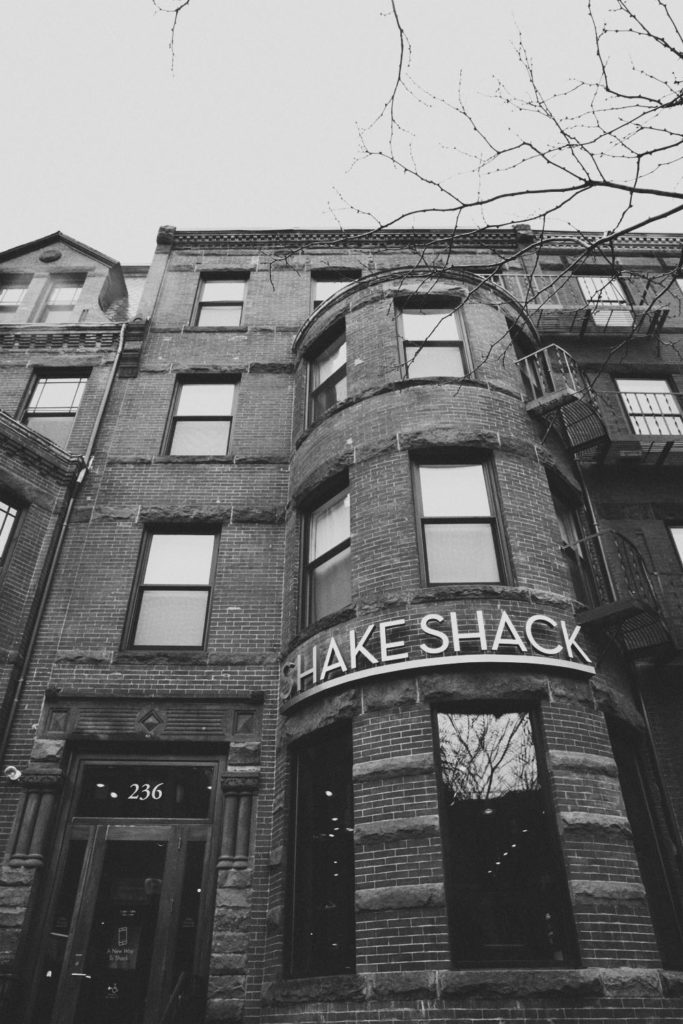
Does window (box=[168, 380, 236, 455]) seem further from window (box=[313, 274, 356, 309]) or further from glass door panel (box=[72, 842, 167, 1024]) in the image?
glass door panel (box=[72, 842, 167, 1024])

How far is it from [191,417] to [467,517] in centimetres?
612

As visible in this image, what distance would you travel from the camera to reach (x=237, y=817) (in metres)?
8.26

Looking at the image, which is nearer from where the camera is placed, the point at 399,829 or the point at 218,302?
the point at 399,829

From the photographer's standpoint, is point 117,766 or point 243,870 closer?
point 243,870

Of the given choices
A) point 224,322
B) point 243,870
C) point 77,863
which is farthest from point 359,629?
point 224,322

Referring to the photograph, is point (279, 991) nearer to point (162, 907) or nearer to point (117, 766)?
point (162, 907)

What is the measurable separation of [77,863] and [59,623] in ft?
10.9

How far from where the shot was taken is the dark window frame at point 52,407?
1280 centimetres

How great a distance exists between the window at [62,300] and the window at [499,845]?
1242 centimetres

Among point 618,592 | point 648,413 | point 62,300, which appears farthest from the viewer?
point 62,300

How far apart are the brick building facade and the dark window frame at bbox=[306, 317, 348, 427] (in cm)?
6

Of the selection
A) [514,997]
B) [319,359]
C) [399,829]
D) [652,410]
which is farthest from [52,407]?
[514,997]

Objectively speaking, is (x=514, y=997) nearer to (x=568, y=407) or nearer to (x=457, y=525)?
(x=457, y=525)

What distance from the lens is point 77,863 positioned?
8.11 m
